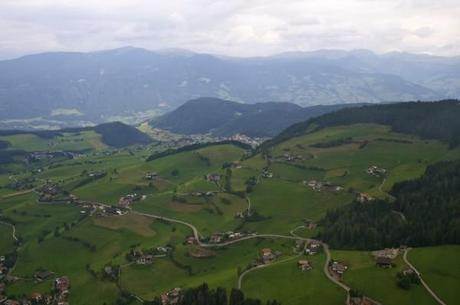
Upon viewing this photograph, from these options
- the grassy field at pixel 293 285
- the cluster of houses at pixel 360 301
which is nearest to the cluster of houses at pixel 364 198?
the grassy field at pixel 293 285

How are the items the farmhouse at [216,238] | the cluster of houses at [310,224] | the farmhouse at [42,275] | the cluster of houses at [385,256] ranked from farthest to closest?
the cluster of houses at [310,224]
the farmhouse at [216,238]
the farmhouse at [42,275]
the cluster of houses at [385,256]

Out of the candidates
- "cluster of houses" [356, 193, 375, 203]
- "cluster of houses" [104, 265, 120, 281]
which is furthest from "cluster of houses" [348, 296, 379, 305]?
"cluster of houses" [356, 193, 375, 203]

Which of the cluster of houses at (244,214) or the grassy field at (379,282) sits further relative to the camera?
the cluster of houses at (244,214)

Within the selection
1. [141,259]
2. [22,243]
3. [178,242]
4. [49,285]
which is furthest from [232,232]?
[22,243]

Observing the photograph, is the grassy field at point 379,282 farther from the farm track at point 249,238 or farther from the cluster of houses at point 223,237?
the cluster of houses at point 223,237

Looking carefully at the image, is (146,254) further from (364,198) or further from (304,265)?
(364,198)

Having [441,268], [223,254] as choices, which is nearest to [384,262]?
[441,268]
